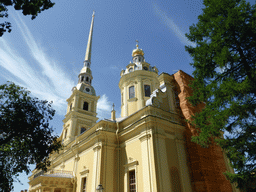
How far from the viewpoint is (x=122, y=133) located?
52.9 ft

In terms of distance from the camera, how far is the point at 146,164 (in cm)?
1270

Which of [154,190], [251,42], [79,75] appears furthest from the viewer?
[79,75]

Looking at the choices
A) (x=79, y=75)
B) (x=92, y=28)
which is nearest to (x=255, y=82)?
(x=79, y=75)

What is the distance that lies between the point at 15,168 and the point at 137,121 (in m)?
8.36

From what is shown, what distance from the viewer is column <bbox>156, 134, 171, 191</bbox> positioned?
39.1 ft

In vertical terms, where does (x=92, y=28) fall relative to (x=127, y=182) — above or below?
above

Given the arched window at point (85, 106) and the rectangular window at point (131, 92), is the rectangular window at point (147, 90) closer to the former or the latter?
the rectangular window at point (131, 92)

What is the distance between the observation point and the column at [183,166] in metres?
12.9

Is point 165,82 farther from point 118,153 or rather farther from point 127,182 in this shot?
point 127,182

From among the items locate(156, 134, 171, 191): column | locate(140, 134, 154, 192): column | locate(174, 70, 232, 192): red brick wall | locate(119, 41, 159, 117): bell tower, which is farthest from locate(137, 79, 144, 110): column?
locate(156, 134, 171, 191): column

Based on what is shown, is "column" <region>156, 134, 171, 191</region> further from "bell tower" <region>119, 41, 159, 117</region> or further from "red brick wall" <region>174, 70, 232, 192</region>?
"bell tower" <region>119, 41, 159, 117</region>

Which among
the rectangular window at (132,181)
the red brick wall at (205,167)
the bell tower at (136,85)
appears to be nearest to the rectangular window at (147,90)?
the bell tower at (136,85)

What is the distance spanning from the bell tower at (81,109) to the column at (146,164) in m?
17.2

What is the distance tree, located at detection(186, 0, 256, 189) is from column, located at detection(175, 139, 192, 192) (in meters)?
4.78
